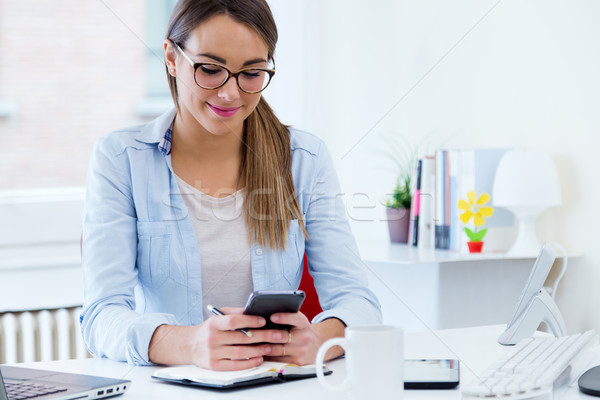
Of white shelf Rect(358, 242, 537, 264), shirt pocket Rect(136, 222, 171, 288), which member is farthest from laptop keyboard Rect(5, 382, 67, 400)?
white shelf Rect(358, 242, 537, 264)

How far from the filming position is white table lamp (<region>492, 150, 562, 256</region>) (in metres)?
1.71

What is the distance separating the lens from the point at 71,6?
224cm

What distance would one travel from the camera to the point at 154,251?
3.83 ft

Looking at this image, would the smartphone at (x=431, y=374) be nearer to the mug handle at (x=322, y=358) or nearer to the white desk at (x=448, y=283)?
the mug handle at (x=322, y=358)

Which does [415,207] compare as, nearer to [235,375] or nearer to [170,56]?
[170,56]

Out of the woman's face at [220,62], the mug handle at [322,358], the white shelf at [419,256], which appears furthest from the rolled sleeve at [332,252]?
the white shelf at [419,256]

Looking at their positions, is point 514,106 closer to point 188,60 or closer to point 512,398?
point 188,60

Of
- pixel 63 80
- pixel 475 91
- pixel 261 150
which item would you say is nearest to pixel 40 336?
pixel 63 80

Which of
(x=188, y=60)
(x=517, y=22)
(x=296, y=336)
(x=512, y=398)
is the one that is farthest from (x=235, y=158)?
(x=517, y=22)

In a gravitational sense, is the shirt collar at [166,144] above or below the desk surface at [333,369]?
above

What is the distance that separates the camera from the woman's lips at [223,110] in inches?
45.2

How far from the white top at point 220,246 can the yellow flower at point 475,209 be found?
876 millimetres

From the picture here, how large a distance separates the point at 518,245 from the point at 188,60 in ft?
3.67

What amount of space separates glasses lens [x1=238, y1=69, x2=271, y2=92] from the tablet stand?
59 cm
